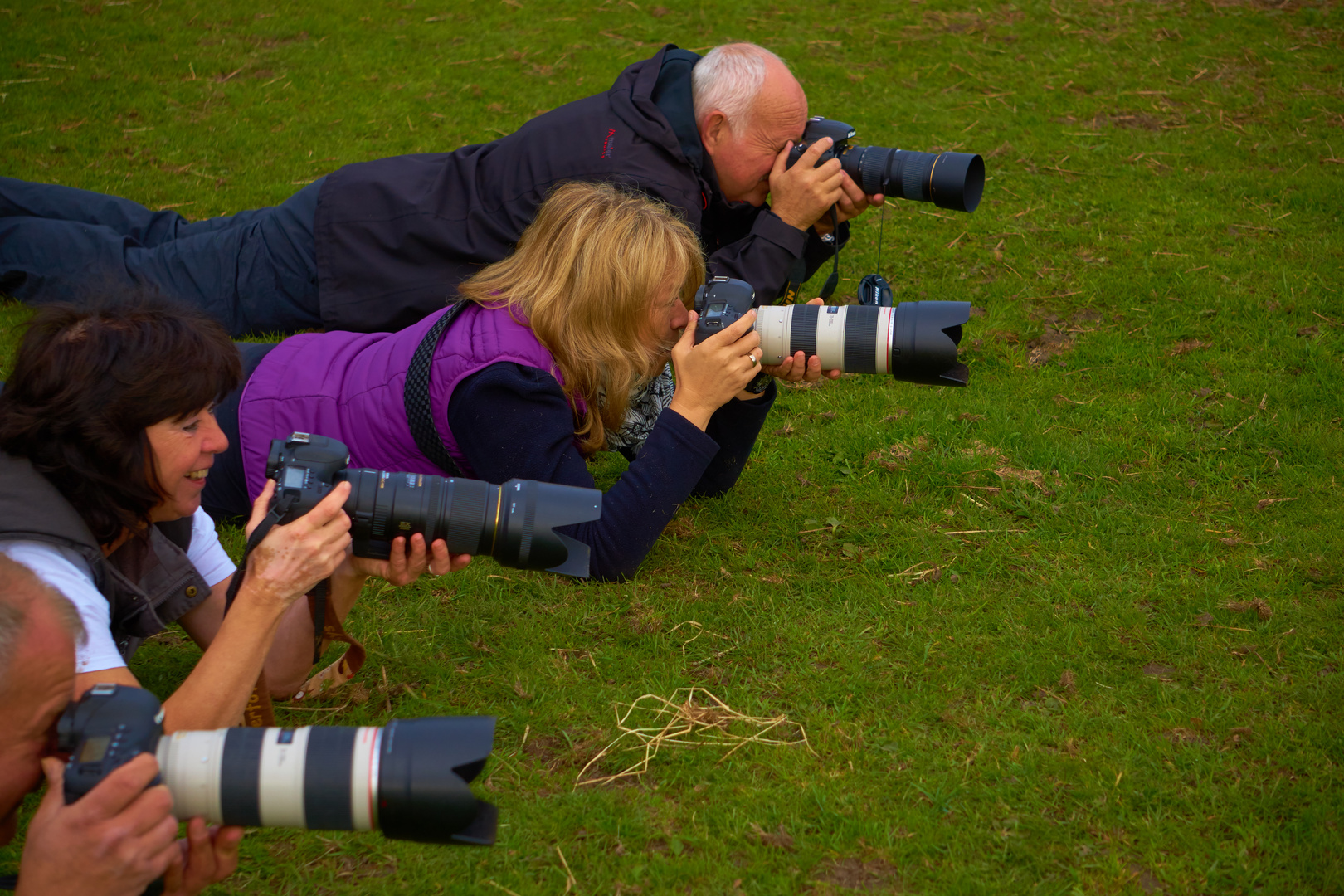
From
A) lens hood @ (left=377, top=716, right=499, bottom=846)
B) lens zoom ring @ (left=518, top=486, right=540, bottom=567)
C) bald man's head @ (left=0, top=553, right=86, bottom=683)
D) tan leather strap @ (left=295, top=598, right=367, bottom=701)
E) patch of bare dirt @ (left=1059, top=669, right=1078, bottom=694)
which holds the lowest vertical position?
patch of bare dirt @ (left=1059, top=669, right=1078, bottom=694)

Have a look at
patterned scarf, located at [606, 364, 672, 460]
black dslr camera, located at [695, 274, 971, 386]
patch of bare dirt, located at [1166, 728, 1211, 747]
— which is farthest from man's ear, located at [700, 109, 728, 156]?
patch of bare dirt, located at [1166, 728, 1211, 747]

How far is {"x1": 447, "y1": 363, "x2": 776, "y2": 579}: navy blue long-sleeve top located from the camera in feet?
9.96

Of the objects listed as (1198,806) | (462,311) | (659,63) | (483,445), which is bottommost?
(1198,806)

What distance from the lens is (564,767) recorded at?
2.87 meters

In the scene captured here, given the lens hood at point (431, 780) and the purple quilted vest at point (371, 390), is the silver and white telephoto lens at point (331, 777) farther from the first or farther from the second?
the purple quilted vest at point (371, 390)

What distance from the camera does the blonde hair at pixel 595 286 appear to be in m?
3.14

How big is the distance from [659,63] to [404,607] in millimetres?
2345

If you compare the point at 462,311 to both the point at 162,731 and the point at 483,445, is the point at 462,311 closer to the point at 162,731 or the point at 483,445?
the point at 483,445

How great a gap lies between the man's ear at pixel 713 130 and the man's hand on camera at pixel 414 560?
87.0 inches

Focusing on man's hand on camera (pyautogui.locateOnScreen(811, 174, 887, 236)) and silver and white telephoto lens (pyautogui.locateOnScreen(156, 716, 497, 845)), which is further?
man's hand on camera (pyautogui.locateOnScreen(811, 174, 887, 236))

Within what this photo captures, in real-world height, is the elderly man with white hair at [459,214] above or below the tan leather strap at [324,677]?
above

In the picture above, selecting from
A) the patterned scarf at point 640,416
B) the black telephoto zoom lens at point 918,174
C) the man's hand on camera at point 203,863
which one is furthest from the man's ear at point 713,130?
the man's hand on camera at point 203,863

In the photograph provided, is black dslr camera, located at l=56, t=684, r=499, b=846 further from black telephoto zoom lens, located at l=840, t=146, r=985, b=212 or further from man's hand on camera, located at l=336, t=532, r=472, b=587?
black telephoto zoom lens, located at l=840, t=146, r=985, b=212

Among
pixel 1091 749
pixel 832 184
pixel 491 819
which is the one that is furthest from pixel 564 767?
pixel 832 184
